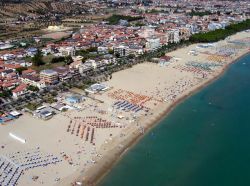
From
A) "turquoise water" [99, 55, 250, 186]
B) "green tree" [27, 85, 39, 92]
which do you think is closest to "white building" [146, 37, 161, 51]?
"turquoise water" [99, 55, 250, 186]

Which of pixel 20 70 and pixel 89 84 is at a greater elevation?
pixel 20 70

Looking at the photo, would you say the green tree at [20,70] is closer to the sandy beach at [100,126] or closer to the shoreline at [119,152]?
the sandy beach at [100,126]

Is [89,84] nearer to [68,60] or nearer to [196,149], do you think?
[68,60]

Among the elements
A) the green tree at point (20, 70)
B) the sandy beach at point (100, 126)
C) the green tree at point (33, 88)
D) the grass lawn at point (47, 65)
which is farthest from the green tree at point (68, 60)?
the green tree at point (33, 88)

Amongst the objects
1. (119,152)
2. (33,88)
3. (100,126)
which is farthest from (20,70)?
(119,152)

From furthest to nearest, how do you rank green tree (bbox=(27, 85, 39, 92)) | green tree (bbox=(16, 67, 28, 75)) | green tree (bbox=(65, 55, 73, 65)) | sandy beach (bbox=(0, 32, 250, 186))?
green tree (bbox=(65, 55, 73, 65)) < green tree (bbox=(16, 67, 28, 75)) < green tree (bbox=(27, 85, 39, 92)) < sandy beach (bbox=(0, 32, 250, 186))

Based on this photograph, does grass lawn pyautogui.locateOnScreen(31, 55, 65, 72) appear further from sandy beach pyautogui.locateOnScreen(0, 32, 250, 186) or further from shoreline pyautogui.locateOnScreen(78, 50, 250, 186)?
shoreline pyautogui.locateOnScreen(78, 50, 250, 186)
